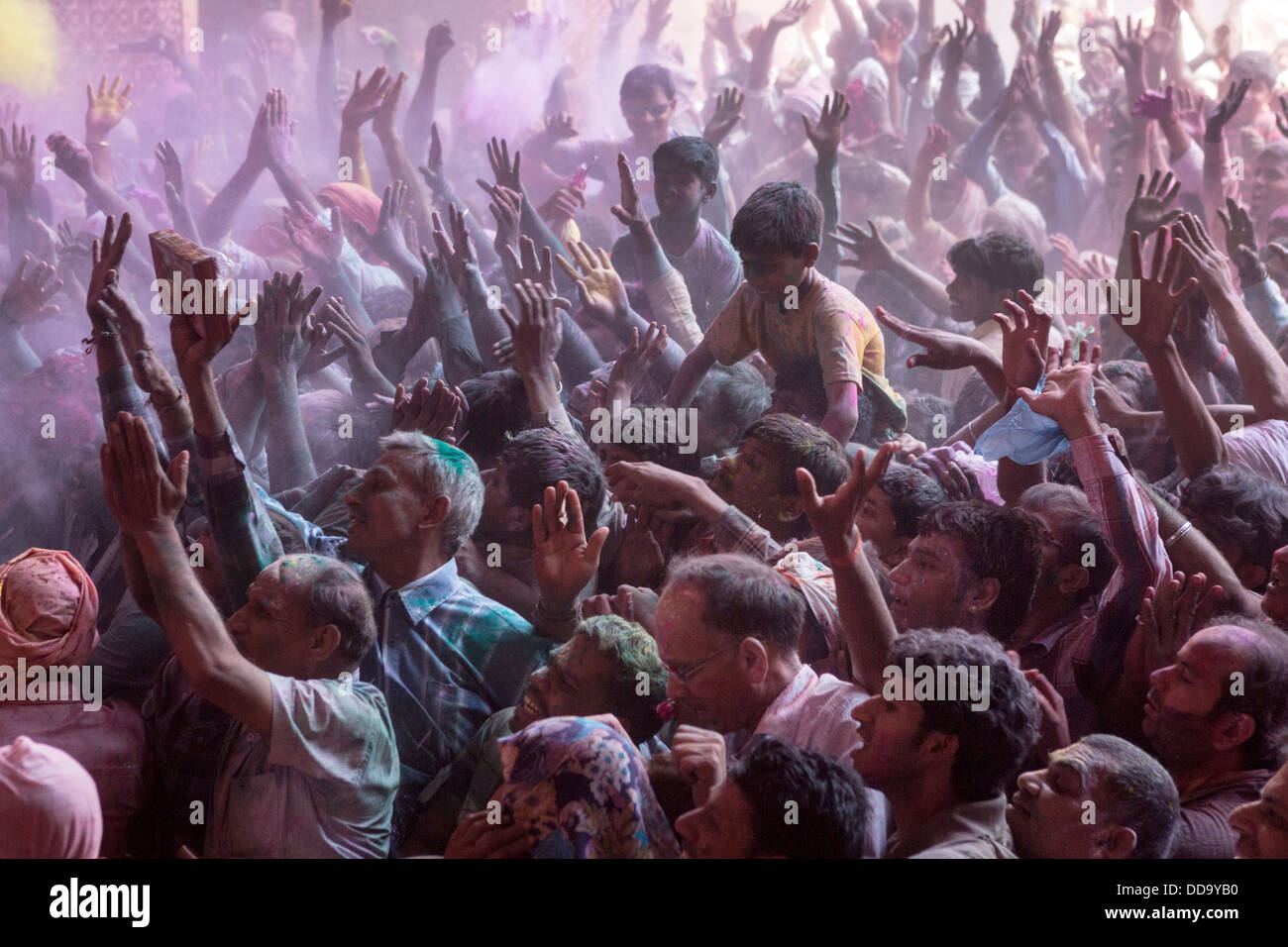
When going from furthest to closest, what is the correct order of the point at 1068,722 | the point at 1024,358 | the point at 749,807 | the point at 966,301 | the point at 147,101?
the point at 147,101 → the point at 966,301 → the point at 1024,358 → the point at 1068,722 → the point at 749,807

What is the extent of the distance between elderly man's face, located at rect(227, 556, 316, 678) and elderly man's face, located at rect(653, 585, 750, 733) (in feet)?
2.09

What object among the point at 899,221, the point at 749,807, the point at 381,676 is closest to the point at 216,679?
the point at 381,676

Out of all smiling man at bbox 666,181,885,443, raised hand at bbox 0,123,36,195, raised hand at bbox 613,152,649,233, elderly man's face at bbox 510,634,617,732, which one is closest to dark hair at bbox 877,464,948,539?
smiling man at bbox 666,181,885,443

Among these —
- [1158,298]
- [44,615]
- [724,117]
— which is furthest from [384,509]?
[724,117]

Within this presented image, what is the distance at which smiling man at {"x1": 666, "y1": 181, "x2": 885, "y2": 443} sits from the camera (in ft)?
11.2

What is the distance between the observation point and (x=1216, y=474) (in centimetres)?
282

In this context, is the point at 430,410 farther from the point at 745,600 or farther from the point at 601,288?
the point at 745,600

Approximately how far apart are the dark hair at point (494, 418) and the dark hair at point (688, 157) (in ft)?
4.20

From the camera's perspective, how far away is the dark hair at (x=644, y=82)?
553 centimetres

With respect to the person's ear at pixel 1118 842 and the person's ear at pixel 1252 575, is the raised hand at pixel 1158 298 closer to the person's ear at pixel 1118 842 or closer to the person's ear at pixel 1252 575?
the person's ear at pixel 1252 575

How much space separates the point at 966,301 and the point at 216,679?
2.69 meters

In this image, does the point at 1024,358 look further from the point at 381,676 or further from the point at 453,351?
the point at 453,351

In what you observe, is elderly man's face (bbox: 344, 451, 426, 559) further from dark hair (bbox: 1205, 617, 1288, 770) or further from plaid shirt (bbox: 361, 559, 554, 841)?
dark hair (bbox: 1205, 617, 1288, 770)
